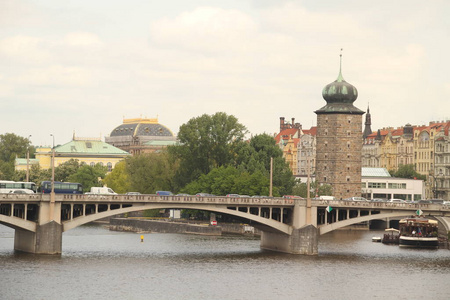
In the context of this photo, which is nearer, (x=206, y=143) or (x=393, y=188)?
(x=206, y=143)

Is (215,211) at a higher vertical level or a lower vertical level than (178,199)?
lower

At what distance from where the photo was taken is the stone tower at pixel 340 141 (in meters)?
168

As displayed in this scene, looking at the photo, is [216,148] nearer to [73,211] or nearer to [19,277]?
[73,211]

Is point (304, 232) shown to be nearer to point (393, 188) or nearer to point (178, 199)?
point (178, 199)

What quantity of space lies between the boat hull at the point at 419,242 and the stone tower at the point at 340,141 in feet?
136

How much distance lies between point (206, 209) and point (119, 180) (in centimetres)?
7525

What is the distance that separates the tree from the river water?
121 feet

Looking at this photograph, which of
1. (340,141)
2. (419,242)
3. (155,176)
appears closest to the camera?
(419,242)

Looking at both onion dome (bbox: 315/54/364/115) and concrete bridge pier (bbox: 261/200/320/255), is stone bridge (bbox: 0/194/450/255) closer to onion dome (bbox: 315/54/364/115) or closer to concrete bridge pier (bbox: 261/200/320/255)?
concrete bridge pier (bbox: 261/200/320/255)

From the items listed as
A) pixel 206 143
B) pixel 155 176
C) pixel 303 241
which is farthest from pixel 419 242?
pixel 155 176

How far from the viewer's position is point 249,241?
5079 inches

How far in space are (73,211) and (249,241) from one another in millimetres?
28839

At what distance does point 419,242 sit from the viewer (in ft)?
411

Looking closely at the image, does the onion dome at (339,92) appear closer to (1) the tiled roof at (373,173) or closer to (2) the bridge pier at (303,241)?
(1) the tiled roof at (373,173)
